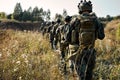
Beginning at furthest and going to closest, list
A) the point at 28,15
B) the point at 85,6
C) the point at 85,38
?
the point at 28,15 < the point at 85,6 < the point at 85,38

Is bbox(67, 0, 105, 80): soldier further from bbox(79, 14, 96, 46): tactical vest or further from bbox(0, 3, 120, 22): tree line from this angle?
bbox(0, 3, 120, 22): tree line

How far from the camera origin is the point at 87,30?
10570 millimetres

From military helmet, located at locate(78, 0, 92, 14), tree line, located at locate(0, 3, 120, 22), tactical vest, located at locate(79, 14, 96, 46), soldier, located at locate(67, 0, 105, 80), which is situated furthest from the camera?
tree line, located at locate(0, 3, 120, 22)

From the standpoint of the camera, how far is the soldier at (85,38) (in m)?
10.5

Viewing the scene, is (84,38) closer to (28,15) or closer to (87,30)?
(87,30)

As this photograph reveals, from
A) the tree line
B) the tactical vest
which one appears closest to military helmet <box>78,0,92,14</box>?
the tactical vest

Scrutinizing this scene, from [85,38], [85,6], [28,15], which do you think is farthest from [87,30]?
[28,15]

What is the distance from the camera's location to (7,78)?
32.7 ft

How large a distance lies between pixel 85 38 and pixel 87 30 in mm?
204

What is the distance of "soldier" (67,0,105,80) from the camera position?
414 inches

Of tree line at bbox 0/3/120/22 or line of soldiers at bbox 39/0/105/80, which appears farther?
tree line at bbox 0/3/120/22

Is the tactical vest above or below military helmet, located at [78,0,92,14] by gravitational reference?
below

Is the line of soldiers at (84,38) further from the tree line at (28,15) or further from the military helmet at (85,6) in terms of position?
the tree line at (28,15)

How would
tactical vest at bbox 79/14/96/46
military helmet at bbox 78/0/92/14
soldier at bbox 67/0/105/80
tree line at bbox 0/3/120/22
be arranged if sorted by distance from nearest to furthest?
tactical vest at bbox 79/14/96/46
soldier at bbox 67/0/105/80
military helmet at bbox 78/0/92/14
tree line at bbox 0/3/120/22
